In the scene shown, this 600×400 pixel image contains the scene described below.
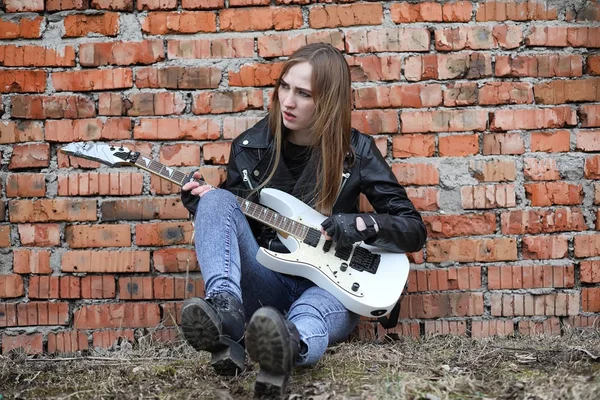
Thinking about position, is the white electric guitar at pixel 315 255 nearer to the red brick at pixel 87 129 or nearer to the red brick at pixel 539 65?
the red brick at pixel 87 129

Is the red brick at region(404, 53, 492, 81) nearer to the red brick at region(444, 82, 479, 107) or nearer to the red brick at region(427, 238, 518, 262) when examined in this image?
the red brick at region(444, 82, 479, 107)

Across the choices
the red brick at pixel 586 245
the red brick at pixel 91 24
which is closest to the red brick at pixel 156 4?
the red brick at pixel 91 24

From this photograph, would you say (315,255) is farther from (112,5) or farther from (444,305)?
(112,5)

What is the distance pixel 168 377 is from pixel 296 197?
0.95 m

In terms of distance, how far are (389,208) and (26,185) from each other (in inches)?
68.5

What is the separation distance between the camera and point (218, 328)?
7.19ft

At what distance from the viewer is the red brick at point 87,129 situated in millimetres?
3195

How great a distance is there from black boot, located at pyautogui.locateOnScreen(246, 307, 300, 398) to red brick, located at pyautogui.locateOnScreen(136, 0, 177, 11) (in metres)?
1.76

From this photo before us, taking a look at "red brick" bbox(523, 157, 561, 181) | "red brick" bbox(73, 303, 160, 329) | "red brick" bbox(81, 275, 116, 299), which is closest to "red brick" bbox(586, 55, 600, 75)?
"red brick" bbox(523, 157, 561, 181)

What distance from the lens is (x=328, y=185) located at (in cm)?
289

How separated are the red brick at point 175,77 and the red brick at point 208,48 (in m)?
0.06

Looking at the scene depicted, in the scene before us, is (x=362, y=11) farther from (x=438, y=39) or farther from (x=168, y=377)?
(x=168, y=377)

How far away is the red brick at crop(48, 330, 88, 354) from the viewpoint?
3.19 meters

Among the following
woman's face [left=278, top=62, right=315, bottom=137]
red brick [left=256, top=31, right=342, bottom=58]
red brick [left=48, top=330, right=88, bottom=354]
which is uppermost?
red brick [left=256, top=31, right=342, bottom=58]
